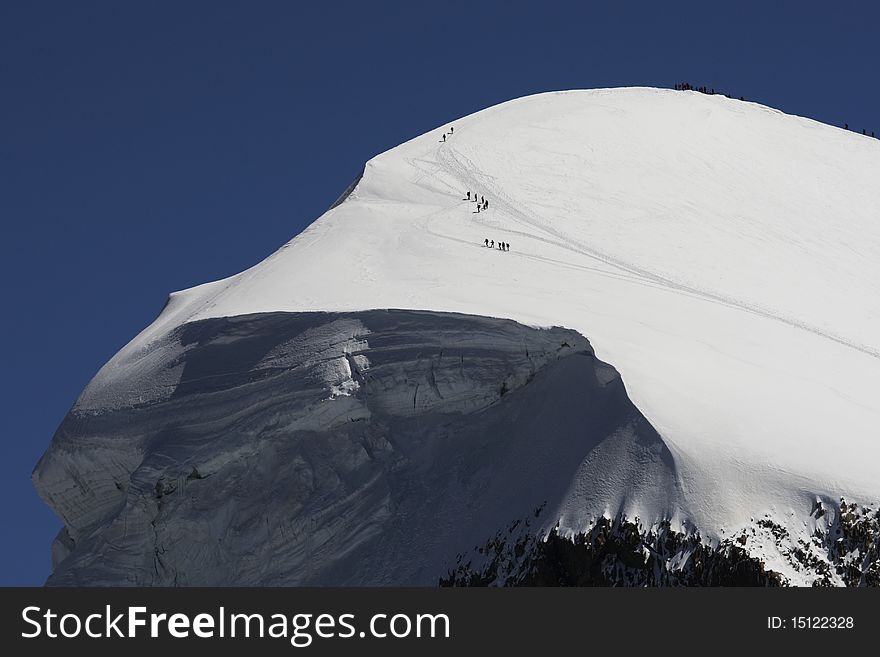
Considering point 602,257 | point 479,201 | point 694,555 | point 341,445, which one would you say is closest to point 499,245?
point 602,257

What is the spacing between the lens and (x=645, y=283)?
66875 millimetres

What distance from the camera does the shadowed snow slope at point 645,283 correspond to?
5291 cm

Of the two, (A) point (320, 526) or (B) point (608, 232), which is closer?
(A) point (320, 526)

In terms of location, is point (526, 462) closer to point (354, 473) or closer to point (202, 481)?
point (354, 473)

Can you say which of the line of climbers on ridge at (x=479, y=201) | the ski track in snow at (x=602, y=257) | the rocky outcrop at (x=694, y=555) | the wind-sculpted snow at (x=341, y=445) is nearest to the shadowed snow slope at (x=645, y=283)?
the ski track in snow at (x=602, y=257)

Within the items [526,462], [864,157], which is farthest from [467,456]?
[864,157]

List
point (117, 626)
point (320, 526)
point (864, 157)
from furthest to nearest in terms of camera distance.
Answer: point (864, 157) < point (320, 526) < point (117, 626)

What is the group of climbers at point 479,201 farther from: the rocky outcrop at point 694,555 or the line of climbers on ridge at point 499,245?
the rocky outcrop at point 694,555

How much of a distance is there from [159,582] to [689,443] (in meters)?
17.6

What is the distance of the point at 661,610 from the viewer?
3697 cm

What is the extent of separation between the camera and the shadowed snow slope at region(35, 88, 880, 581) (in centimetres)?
5291

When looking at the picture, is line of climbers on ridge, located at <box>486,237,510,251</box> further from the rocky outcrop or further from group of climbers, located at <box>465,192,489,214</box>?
the rocky outcrop

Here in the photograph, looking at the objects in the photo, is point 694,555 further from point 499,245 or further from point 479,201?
point 479,201

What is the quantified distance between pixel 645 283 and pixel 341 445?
14856 mm
